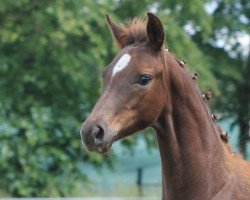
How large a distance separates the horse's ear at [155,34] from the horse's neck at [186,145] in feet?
0.39

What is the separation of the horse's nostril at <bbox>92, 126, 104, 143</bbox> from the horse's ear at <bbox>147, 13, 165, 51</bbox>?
654 millimetres

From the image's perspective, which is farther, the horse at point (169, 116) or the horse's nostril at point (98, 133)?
the horse at point (169, 116)

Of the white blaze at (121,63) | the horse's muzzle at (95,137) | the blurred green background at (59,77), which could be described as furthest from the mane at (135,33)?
the blurred green background at (59,77)

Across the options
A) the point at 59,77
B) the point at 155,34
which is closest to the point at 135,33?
the point at 155,34

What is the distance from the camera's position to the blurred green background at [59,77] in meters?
11.2

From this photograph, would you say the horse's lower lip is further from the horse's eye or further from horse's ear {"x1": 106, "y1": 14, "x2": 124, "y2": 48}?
horse's ear {"x1": 106, "y1": 14, "x2": 124, "y2": 48}

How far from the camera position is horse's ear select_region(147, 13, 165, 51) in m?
4.48

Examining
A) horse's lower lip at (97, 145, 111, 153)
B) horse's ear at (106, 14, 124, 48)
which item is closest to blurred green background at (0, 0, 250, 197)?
horse's ear at (106, 14, 124, 48)

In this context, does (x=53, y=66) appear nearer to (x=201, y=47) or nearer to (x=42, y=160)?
(x=42, y=160)

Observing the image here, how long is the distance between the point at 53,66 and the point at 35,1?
1.00 meters

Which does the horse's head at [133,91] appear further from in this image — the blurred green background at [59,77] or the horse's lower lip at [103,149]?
the blurred green background at [59,77]

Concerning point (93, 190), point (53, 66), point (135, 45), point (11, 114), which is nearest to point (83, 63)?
point (53, 66)

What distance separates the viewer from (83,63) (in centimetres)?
1141

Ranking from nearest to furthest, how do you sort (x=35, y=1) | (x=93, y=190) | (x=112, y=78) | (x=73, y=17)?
(x=112, y=78), (x=73, y=17), (x=35, y=1), (x=93, y=190)
